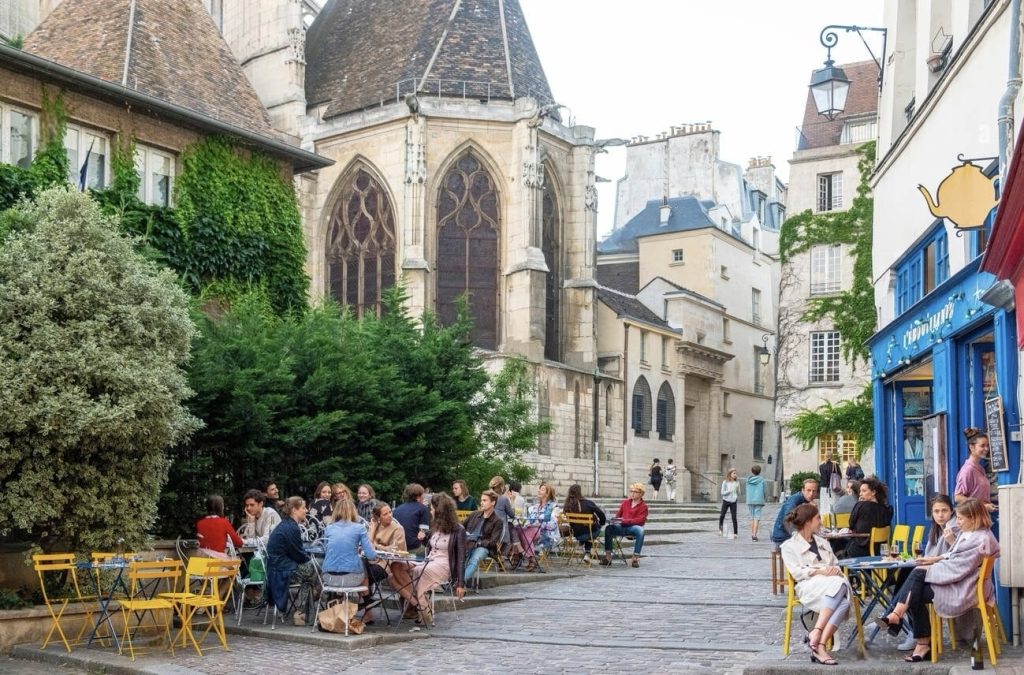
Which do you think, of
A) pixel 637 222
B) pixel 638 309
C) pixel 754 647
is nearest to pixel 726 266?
pixel 637 222

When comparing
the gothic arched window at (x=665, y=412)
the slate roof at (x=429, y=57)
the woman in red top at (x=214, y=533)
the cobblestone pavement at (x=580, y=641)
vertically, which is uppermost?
the slate roof at (x=429, y=57)

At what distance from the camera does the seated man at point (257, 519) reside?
1452cm

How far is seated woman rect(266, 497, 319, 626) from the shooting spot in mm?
12984

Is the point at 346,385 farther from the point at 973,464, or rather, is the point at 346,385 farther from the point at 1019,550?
the point at 1019,550

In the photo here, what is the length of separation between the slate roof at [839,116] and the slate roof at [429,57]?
8922mm

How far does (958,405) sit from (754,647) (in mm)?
→ 4296

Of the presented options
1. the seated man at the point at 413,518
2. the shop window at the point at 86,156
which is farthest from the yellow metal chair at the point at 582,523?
the shop window at the point at 86,156

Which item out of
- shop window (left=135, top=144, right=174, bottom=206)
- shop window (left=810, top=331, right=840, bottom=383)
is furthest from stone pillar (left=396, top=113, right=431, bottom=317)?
shop window (left=135, top=144, right=174, bottom=206)

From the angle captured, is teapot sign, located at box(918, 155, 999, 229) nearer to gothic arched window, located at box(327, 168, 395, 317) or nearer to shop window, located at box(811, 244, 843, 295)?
gothic arched window, located at box(327, 168, 395, 317)

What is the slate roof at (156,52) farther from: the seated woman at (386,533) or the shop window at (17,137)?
the seated woman at (386,533)

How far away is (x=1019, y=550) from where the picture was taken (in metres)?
9.71

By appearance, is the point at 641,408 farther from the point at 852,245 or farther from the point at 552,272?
the point at 852,245

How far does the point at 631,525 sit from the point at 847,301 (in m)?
16.8

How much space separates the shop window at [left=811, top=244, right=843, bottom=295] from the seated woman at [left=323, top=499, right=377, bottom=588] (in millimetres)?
29315
